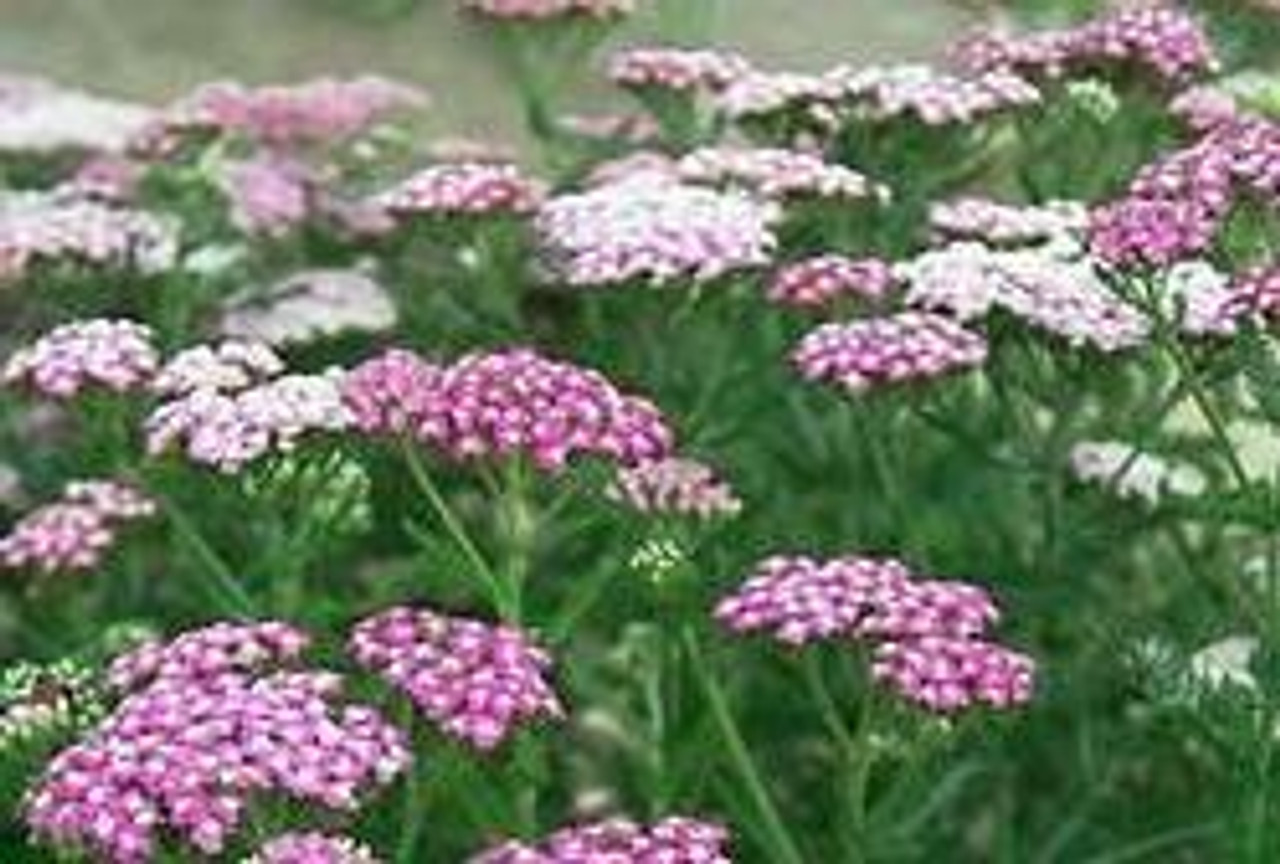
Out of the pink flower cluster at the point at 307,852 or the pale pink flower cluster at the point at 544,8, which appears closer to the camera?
the pink flower cluster at the point at 307,852

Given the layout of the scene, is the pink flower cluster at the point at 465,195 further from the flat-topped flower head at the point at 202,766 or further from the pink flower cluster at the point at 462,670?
the flat-topped flower head at the point at 202,766

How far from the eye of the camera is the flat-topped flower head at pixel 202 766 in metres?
3.73

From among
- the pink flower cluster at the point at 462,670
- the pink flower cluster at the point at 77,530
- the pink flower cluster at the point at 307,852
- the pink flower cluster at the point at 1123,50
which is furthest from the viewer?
the pink flower cluster at the point at 1123,50

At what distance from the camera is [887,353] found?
4.94 meters

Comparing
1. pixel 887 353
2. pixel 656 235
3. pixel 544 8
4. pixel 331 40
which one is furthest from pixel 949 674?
pixel 331 40

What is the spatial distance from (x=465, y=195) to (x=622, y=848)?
2194 millimetres

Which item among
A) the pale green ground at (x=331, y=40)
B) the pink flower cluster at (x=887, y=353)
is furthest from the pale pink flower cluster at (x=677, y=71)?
the pale green ground at (x=331, y=40)

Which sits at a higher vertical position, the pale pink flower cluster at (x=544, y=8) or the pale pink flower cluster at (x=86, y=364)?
the pale pink flower cluster at (x=544, y=8)

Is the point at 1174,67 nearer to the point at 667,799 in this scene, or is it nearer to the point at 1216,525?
the point at 1216,525

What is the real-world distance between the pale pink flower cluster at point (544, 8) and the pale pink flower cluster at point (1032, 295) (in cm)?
144

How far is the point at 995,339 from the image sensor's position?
5305 millimetres

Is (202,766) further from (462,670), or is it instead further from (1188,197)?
(1188,197)

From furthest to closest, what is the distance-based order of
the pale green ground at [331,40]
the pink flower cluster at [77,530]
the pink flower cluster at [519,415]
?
the pale green ground at [331,40]
the pink flower cluster at [77,530]
the pink flower cluster at [519,415]

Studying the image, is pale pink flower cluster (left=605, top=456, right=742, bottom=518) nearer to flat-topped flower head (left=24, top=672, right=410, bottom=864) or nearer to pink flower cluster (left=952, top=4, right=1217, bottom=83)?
flat-topped flower head (left=24, top=672, right=410, bottom=864)
